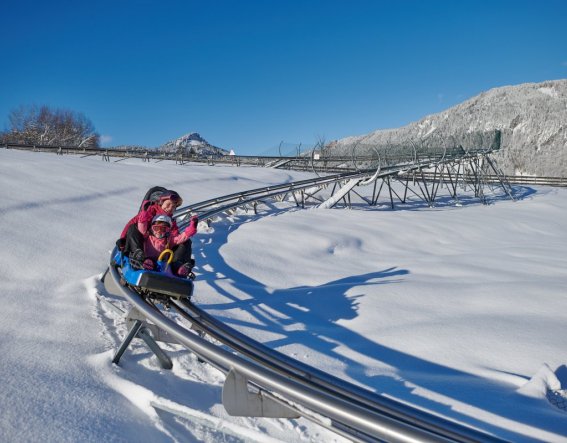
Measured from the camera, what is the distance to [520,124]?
80.2 m

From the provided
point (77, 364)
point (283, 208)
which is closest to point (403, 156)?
point (283, 208)

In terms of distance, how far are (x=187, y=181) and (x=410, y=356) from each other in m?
13.4

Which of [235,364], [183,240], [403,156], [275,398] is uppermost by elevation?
[403,156]

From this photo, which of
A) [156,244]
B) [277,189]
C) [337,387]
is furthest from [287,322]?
[277,189]

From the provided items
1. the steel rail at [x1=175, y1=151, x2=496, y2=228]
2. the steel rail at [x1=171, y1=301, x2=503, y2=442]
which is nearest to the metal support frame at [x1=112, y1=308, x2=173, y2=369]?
the steel rail at [x1=171, y1=301, x2=503, y2=442]

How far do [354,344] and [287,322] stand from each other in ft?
2.88

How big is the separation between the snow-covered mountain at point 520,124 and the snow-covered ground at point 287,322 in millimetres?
54417

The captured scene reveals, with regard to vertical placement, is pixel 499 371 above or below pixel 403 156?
below

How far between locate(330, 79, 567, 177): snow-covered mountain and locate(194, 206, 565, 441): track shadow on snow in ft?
187

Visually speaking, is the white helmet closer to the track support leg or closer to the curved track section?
the curved track section

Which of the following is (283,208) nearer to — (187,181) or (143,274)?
(187,181)

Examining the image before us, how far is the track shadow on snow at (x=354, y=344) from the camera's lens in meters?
3.09

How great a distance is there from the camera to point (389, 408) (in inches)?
84.8

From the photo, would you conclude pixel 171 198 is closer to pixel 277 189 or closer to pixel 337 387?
pixel 337 387
